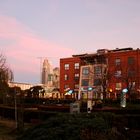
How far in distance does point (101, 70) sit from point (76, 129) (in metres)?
81.1

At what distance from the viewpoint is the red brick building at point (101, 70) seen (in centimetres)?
8681

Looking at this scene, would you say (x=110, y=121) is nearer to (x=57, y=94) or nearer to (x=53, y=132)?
(x=53, y=132)

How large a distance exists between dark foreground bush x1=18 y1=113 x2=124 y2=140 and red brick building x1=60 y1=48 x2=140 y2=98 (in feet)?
217

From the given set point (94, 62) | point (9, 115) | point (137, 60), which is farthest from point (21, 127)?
point (94, 62)

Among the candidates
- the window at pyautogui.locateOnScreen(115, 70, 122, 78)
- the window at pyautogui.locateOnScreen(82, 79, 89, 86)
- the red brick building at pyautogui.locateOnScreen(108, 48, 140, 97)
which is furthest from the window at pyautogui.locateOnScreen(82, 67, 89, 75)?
the window at pyautogui.locateOnScreen(115, 70, 122, 78)

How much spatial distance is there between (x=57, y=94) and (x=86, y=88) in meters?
14.3

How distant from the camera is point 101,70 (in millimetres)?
92250

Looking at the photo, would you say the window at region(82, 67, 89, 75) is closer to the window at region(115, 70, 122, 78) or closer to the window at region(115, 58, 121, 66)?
the window at region(115, 58, 121, 66)

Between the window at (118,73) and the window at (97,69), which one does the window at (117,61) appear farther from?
the window at (97,69)

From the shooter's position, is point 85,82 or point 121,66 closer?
point 121,66

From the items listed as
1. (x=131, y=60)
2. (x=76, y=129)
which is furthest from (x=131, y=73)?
(x=76, y=129)

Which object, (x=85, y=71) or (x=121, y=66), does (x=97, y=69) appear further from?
(x=121, y=66)

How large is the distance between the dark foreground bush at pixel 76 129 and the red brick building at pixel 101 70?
66.1m

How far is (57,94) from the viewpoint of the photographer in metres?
112
